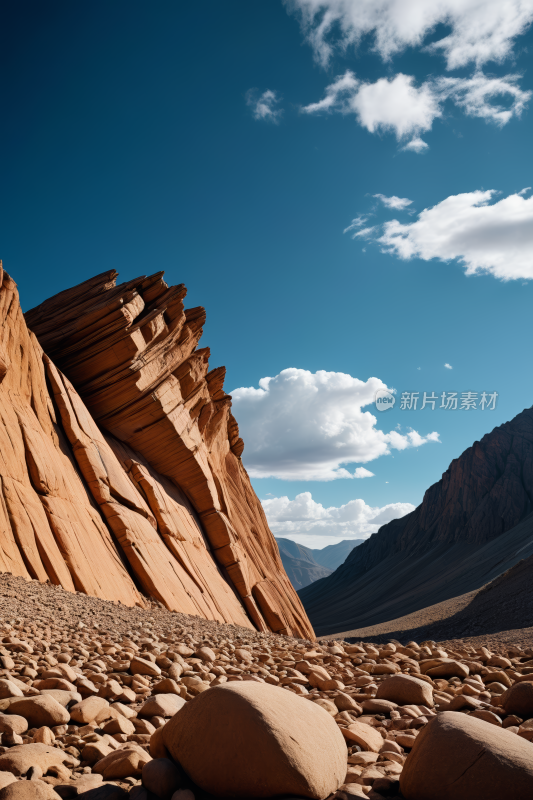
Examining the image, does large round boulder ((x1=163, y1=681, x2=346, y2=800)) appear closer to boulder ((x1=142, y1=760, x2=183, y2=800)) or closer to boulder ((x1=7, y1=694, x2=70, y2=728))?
boulder ((x1=142, y1=760, x2=183, y2=800))

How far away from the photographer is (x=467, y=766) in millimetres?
2576

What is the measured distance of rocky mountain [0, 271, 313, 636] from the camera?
43.2 feet

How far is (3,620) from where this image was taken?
6875 millimetres

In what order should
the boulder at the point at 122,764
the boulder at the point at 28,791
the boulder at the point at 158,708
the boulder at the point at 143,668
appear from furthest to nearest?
1. the boulder at the point at 143,668
2. the boulder at the point at 158,708
3. the boulder at the point at 122,764
4. the boulder at the point at 28,791

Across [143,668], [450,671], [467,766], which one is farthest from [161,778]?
[450,671]

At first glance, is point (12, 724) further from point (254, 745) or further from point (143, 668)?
point (143, 668)

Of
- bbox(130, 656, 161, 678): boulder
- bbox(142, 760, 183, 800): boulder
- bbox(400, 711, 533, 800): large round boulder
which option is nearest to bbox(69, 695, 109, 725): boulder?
bbox(142, 760, 183, 800): boulder

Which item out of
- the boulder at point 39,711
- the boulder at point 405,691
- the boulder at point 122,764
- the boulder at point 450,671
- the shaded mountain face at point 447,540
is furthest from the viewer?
the shaded mountain face at point 447,540

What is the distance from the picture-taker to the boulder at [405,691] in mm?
4992

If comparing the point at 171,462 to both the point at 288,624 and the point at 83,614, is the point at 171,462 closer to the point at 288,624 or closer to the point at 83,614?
the point at 288,624

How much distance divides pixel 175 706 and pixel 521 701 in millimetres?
3159

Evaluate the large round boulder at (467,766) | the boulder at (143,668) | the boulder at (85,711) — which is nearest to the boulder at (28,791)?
the boulder at (85,711)

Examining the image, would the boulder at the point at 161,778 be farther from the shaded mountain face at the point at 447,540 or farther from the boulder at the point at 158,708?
the shaded mountain face at the point at 447,540

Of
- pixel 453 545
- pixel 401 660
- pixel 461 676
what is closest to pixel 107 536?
pixel 401 660
